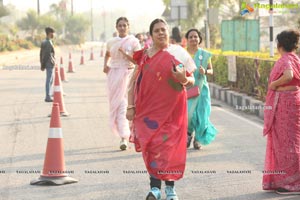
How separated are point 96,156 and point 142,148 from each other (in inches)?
111

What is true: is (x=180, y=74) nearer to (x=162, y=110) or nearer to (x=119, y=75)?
(x=162, y=110)

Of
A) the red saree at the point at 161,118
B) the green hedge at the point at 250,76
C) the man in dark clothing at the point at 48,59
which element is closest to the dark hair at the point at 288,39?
the red saree at the point at 161,118

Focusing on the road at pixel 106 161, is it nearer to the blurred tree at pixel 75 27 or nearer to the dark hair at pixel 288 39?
the dark hair at pixel 288 39

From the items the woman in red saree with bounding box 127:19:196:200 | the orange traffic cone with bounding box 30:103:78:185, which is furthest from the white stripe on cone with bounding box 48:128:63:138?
the woman in red saree with bounding box 127:19:196:200

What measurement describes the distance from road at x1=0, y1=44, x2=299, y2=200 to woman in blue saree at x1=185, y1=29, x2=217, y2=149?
191mm

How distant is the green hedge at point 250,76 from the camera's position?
15.0 metres

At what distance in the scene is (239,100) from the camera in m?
15.9

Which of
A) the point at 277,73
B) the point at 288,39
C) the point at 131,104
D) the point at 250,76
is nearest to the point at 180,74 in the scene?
the point at 131,104

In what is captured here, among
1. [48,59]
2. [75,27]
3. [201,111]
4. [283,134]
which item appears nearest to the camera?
[283,134]

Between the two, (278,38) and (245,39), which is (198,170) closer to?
(278,38)

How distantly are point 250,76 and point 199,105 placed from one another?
572cm

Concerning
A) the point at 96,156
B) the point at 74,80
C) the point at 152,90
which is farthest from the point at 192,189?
the point at 74,80

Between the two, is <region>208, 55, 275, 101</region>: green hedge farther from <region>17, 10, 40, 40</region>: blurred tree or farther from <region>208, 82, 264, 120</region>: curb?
<region>17, 10, 40, 40</region>: blurred tree

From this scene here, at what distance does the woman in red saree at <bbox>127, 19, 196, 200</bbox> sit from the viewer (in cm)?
672
